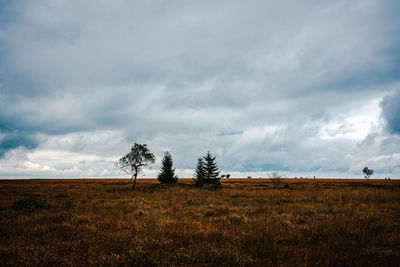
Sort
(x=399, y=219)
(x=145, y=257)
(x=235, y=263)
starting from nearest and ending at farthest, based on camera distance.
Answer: (x=235, y=263)
(x=145, y=257)
(x=399, y=219)

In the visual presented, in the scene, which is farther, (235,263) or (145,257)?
(145,257)

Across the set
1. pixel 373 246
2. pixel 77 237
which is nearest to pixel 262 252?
pixel 373 246

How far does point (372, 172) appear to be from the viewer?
120812 mm

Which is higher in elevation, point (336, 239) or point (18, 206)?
point (336, 239)

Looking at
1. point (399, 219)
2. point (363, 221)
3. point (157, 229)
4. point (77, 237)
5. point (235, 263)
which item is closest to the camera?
point (235, 263)

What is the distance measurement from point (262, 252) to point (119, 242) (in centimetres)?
456

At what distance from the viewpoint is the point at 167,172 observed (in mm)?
43062

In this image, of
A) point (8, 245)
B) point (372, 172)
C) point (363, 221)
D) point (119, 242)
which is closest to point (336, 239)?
point (363, 221)

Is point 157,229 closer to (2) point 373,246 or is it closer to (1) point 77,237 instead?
(1) point 77,237

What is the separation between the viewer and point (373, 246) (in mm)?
6398

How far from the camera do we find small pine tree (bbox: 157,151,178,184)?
140 feet

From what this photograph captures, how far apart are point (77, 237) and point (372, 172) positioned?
156m

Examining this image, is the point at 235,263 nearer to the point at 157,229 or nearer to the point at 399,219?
the point at 157,229

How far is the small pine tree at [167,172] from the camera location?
1677 inches
